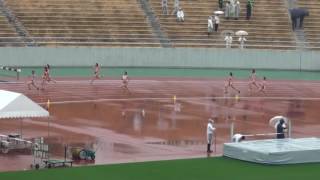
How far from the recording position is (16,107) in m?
26.1

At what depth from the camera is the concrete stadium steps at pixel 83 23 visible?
57.7 meters

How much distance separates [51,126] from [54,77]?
53.8ft

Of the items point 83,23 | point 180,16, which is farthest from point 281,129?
point 180,16

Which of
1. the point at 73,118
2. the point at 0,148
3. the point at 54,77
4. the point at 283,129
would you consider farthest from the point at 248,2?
the point at 0,148

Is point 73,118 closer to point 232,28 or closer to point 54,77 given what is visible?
point 54,77

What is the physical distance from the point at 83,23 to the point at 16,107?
3355 centimetres

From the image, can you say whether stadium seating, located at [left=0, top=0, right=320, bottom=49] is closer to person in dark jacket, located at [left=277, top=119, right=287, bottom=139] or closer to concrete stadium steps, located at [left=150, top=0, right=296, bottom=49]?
concrete stadium steps, located at [left=150, top=0, right=296, bottom=49]

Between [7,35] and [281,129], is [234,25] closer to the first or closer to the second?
[7,35]

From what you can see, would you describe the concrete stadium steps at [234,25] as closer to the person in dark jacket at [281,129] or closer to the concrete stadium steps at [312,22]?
the concrete stadium steps at [312,22]

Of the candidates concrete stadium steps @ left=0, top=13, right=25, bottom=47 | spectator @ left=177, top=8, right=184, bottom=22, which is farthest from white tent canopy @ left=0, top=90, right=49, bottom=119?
spectator @ left=177, top=8, right=184, bottom=22

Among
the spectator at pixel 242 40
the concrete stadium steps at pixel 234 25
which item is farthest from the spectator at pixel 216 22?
the spectator at pixel 242 40

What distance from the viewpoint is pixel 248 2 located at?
62.5 m

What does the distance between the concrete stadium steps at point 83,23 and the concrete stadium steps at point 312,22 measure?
40.5 feet

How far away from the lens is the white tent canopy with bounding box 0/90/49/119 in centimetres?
Result: 2588
